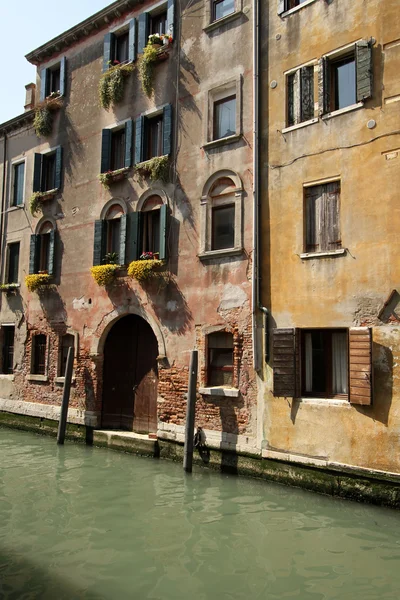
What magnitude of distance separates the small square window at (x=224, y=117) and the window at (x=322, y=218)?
2656 millimetres

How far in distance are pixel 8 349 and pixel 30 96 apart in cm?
795

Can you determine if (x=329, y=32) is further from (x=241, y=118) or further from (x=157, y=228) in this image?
(x=157, y=228)

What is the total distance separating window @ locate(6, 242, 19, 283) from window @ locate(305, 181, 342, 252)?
33.8 ft

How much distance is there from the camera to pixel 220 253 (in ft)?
35.7

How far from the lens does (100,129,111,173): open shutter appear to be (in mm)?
13789

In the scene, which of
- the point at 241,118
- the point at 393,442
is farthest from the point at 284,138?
the point at 393,442

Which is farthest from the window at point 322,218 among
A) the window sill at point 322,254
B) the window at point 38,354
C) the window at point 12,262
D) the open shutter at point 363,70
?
the window at point 12,262

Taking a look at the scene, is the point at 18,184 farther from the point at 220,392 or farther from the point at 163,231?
the point at 220,392

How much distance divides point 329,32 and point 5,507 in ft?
30.9

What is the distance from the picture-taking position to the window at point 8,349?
649 inches

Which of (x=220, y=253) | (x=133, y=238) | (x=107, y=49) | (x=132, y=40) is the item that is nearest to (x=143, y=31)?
(x=132, y=40)

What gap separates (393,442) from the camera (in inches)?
320

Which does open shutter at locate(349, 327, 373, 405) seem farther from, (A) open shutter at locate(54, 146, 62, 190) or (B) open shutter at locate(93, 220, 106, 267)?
(A) open shutter at locate(54, 146, 62, 190)

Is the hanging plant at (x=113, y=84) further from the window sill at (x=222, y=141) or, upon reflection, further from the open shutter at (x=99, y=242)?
the window sill at (x=222, y=141)
